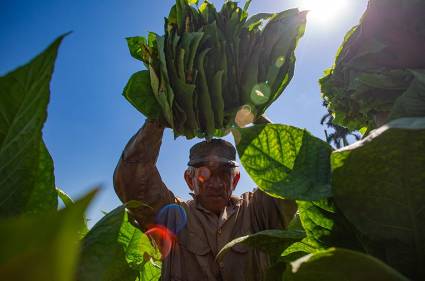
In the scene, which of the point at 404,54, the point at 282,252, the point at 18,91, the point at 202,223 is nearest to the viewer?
the point at 18,91

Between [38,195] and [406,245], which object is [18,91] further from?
[406,245]

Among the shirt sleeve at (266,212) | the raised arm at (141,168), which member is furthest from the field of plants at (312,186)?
the shirt sleeve at (266,212)

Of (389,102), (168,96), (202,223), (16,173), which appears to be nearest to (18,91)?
(16,173)

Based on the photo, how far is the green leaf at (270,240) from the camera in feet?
1.72

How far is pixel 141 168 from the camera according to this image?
2693 millimetres

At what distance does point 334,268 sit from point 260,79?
3.58 feet

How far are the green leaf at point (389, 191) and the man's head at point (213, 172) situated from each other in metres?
2.58

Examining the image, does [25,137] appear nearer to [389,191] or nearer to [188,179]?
[389,191]

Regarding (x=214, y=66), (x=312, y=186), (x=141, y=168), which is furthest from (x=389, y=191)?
(x=141, y=168)

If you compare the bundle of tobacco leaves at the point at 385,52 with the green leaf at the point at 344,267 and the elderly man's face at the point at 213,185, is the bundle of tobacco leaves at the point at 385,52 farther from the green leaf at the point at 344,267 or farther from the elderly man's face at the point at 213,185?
the elderly man's face at the point at 213,185

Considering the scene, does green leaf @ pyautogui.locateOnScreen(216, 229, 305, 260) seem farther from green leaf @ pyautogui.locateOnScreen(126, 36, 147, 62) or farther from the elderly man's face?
the elderly man's face

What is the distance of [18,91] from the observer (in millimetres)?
330

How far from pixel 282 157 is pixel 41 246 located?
15.7 inches

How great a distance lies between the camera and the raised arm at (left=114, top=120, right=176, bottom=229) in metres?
2.62
